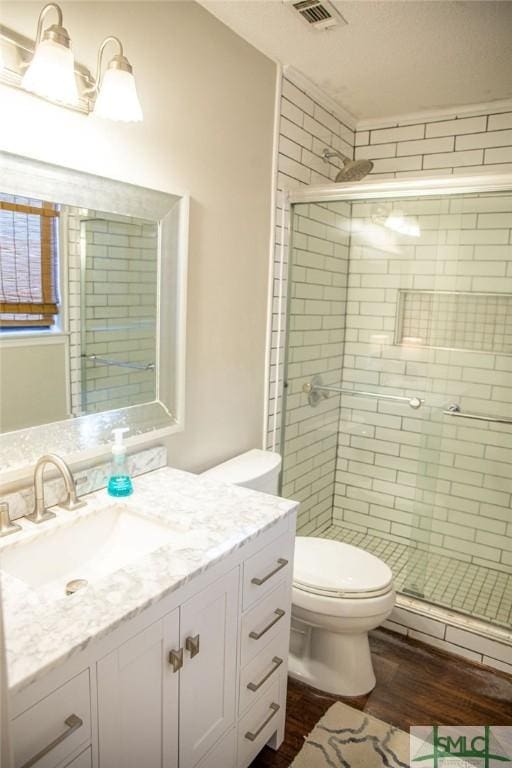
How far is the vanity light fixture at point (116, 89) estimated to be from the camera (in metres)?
1.34

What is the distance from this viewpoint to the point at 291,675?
2.07 metres

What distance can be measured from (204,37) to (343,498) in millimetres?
2399

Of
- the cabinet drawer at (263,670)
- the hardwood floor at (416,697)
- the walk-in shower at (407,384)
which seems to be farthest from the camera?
the walk-in shower at (407,384)

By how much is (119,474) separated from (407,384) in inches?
69.4

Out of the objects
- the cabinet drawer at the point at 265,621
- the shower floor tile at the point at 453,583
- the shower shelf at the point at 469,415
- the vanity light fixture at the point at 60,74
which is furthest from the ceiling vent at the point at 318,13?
the shower floor tile at the point at 453,583

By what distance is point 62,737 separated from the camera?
0.92 meters

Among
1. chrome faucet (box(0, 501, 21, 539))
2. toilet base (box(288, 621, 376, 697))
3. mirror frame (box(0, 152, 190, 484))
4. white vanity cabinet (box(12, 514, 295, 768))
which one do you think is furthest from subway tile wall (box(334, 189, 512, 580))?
chrome faucet (box(0, 501, 21, 539))

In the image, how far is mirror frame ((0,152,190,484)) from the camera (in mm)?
1324

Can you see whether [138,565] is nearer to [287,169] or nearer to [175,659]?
[175,659]

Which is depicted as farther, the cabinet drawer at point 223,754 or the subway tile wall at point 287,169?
the subway tile wall at point 287,169

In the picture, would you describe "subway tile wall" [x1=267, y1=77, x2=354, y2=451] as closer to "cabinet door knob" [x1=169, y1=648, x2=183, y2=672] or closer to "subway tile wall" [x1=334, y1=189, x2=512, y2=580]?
"subway tile wall" [x1=334, y1=189, x2=512, y2=580]

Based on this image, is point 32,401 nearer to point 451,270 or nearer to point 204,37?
point 204,37

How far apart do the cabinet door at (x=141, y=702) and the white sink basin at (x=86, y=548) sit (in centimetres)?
24

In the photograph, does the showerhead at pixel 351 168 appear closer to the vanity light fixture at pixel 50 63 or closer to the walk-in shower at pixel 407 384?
the walk-in shower at pixel 407 384
